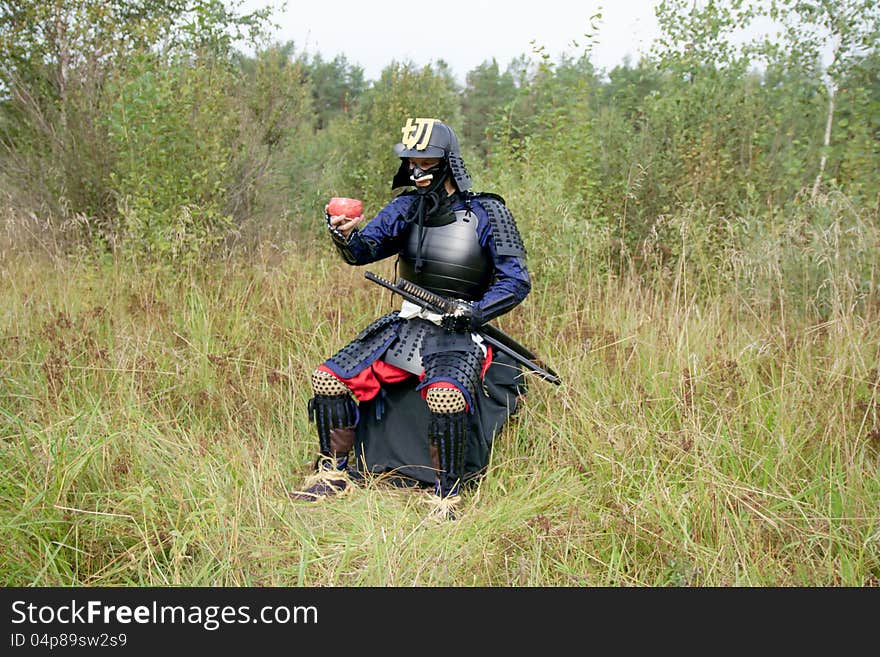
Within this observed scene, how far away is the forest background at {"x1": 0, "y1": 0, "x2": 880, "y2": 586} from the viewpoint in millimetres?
2564

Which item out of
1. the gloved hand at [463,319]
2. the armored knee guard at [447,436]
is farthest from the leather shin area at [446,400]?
the gloved hand at [463,319]

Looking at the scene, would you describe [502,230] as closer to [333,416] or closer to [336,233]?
[336,233]

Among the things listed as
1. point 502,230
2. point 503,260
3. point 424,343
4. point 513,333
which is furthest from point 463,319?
point 513,333

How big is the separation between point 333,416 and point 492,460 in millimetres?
756

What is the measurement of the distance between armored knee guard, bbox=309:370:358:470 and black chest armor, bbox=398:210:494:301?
2.02 feet

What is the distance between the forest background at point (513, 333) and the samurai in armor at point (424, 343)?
168mm

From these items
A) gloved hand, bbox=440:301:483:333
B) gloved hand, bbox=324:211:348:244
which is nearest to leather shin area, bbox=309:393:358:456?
gloved hand, bbox=440:301:483:333

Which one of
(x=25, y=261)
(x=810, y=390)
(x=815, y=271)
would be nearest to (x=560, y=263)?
(x=815, y=271)

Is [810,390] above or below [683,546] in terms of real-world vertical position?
above

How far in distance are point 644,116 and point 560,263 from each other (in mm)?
2924

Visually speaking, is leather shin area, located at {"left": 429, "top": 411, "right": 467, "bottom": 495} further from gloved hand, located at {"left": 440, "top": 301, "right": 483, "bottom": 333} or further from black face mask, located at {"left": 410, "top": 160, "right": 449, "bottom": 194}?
black face mask, located at {"left": 410, "top": 160, "right": 449, "bottom": 194}

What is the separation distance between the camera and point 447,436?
306cm

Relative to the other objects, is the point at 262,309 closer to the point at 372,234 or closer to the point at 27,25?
the point at 372,234

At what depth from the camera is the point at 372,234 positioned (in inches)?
135
